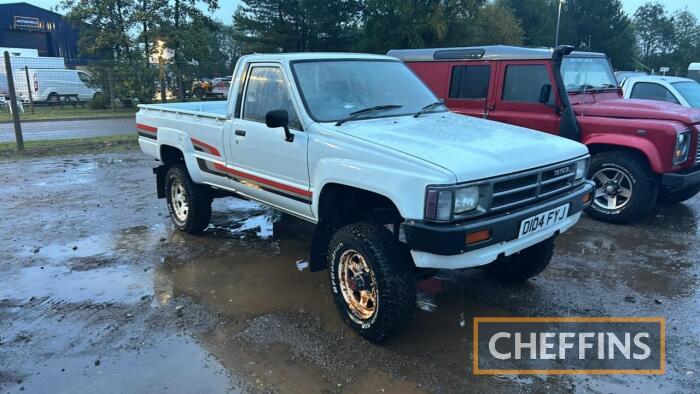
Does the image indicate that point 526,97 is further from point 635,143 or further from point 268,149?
point 268,149

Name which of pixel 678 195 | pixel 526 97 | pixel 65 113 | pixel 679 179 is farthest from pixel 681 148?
pixel 65 113

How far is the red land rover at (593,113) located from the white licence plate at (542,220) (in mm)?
3014

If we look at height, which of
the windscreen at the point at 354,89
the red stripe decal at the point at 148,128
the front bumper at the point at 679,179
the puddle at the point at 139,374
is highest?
the windscreen at the point at 354,89

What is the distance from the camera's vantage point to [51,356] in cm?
350

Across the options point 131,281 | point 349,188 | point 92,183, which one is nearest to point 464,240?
point 349,188

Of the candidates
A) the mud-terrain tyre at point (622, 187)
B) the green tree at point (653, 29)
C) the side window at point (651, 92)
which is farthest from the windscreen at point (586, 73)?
the green tree at point (653, 29)

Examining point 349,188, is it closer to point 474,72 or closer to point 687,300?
point 687,300

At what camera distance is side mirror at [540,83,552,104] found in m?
6.53

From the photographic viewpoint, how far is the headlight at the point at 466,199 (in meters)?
3.10

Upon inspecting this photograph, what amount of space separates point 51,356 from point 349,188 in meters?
2.34

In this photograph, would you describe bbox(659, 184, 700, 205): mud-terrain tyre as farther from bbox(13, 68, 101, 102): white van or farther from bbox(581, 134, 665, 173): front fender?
bbox(13, 68, 101, 102): white van

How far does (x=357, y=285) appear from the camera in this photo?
11.9 feet

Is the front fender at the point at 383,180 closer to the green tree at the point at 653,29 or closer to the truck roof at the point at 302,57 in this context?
the truck roof at the point at 302,57

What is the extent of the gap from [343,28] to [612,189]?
32863 mm
